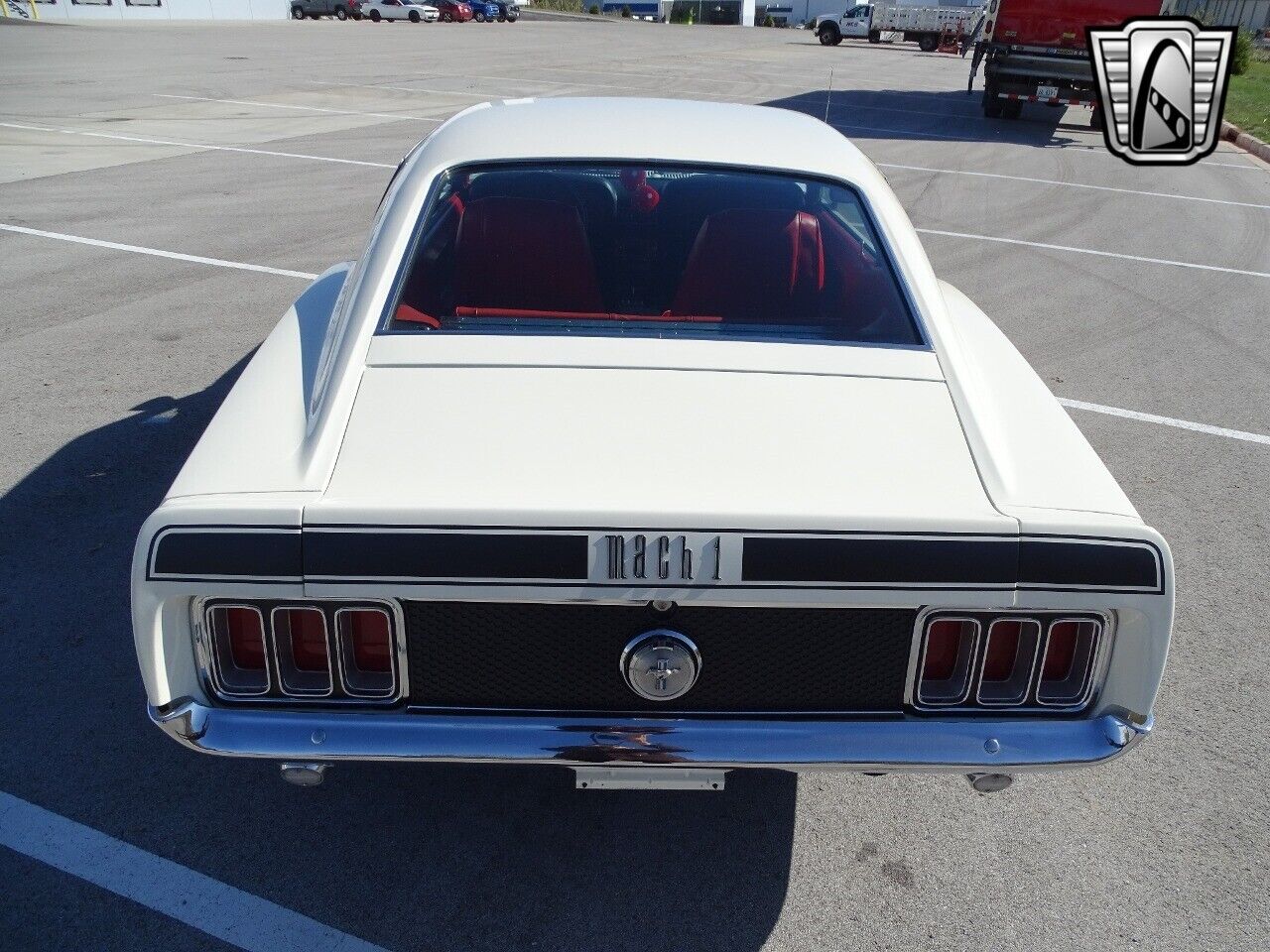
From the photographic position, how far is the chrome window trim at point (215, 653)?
2.18 m

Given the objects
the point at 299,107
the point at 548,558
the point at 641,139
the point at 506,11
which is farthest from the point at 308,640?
the point at 506,11

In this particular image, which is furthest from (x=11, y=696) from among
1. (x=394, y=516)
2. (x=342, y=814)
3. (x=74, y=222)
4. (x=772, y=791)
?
(x=74, y=222)

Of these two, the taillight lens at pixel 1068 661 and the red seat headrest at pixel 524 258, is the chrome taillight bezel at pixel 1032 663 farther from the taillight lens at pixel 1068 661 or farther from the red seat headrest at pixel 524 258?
the red seat headrest at pixel 524 258

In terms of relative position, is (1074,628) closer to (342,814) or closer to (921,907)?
(921,907)

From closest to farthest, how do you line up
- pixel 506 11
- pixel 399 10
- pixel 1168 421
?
pixel 1168 421
pixel 399 10
pixel 506 11

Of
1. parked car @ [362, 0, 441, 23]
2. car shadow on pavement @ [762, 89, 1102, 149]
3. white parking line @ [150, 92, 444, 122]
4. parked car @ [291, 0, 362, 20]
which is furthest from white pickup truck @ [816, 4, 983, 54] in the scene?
white parking line @ [150, 92, 444, 122]

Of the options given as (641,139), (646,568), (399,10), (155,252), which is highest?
(641,139)

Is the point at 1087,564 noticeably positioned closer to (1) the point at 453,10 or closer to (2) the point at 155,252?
(2) the point at 155,252

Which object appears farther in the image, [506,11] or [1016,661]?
[506,11]

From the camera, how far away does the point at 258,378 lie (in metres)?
2.87

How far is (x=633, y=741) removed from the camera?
→ 7.35ft

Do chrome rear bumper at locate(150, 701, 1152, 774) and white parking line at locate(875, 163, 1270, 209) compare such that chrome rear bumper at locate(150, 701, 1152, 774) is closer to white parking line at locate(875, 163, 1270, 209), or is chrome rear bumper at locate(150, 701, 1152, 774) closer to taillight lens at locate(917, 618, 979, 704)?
taillight lens at locate(917, 618, 979, 704)

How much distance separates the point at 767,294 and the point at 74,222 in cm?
835

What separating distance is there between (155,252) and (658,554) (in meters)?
7.65
